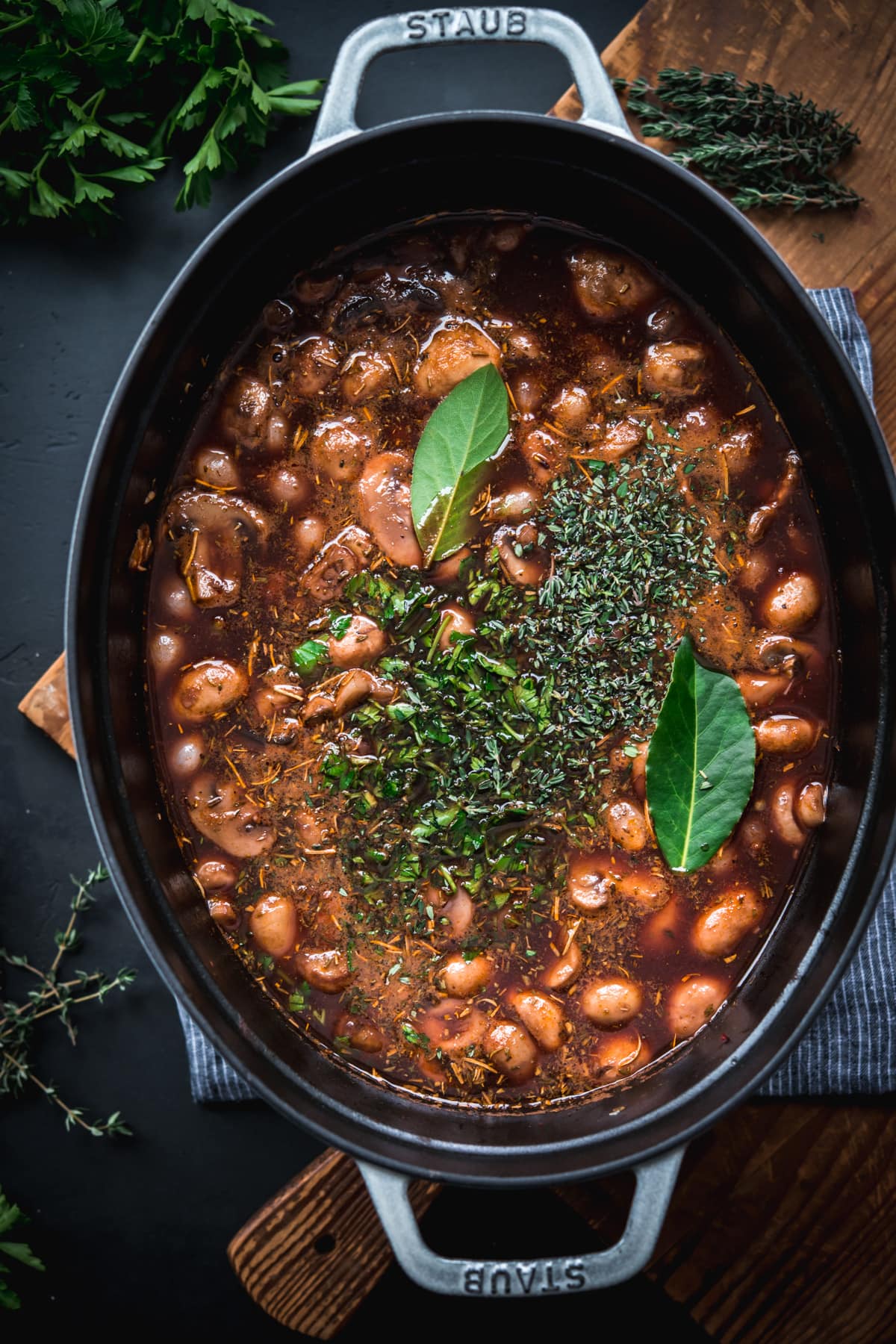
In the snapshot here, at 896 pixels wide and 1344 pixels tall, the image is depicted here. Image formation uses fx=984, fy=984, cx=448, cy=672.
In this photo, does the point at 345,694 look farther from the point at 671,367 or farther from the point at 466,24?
the point at 466,24

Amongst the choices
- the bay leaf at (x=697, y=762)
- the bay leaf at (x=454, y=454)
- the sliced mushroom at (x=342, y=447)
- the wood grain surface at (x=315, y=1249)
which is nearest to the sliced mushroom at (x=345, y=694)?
the bay leaf at (x=454, y=454)

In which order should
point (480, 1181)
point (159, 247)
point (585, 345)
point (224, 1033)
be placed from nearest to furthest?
point (480, 1181) → point (224, 1033) → point (585, 345) → point (159, 247)

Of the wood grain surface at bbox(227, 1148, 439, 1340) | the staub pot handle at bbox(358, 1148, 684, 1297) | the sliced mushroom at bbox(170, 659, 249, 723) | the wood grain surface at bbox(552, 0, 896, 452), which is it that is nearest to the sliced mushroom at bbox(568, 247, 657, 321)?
the wood grain surface at bbox(552, 0, 896, 452)

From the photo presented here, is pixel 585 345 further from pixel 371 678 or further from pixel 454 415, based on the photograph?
pixel 371 678

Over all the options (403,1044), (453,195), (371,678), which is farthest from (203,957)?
(453,195)

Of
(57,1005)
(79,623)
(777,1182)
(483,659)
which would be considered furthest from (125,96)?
(777,1182)

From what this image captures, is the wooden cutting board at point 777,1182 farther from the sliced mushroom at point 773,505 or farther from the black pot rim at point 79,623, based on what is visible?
the black pot rim at point 79,623

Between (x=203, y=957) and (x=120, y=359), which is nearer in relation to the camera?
(x=203, y=957)

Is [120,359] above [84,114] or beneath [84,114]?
beneath
